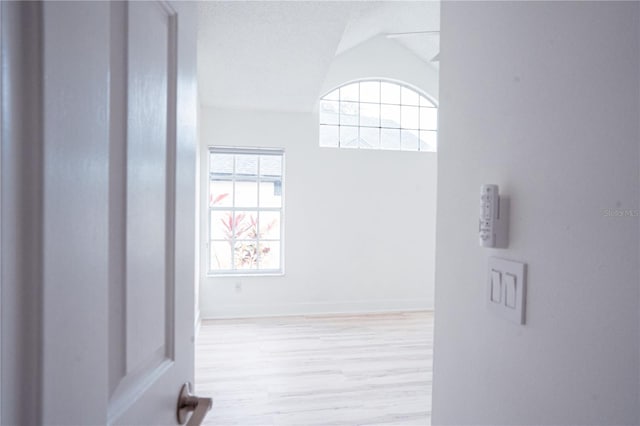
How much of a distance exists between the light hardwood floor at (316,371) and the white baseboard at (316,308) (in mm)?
154

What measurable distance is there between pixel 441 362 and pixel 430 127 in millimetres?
4478

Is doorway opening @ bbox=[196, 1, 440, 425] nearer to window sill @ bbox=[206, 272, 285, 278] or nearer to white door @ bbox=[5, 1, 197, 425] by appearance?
window sill @ bbox=[206, 272, 285, 278]

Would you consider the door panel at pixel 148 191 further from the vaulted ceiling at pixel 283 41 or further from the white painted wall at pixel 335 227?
the white painted wall at pixel 335 227

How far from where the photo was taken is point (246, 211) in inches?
179

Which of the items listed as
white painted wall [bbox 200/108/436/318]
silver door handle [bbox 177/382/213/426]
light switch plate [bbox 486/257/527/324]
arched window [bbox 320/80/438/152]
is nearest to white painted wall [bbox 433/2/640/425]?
light switch plate [bbox 486/257/527/324]

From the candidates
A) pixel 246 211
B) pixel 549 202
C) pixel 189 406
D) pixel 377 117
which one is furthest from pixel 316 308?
pixel 549 202

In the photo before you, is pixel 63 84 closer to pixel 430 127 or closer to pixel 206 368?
pixel 206 368

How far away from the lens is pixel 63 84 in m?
0.35

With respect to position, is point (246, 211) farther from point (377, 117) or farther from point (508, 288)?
point (508, 288)

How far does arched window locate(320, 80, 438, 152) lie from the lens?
4.80 metres

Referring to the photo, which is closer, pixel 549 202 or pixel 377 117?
pixel 549 202

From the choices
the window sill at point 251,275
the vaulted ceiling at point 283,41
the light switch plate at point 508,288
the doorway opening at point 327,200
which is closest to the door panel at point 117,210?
the light switch plate at point 508,288

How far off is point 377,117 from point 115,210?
15.7 ft

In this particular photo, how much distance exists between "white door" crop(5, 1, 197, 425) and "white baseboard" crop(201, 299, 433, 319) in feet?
12.5
